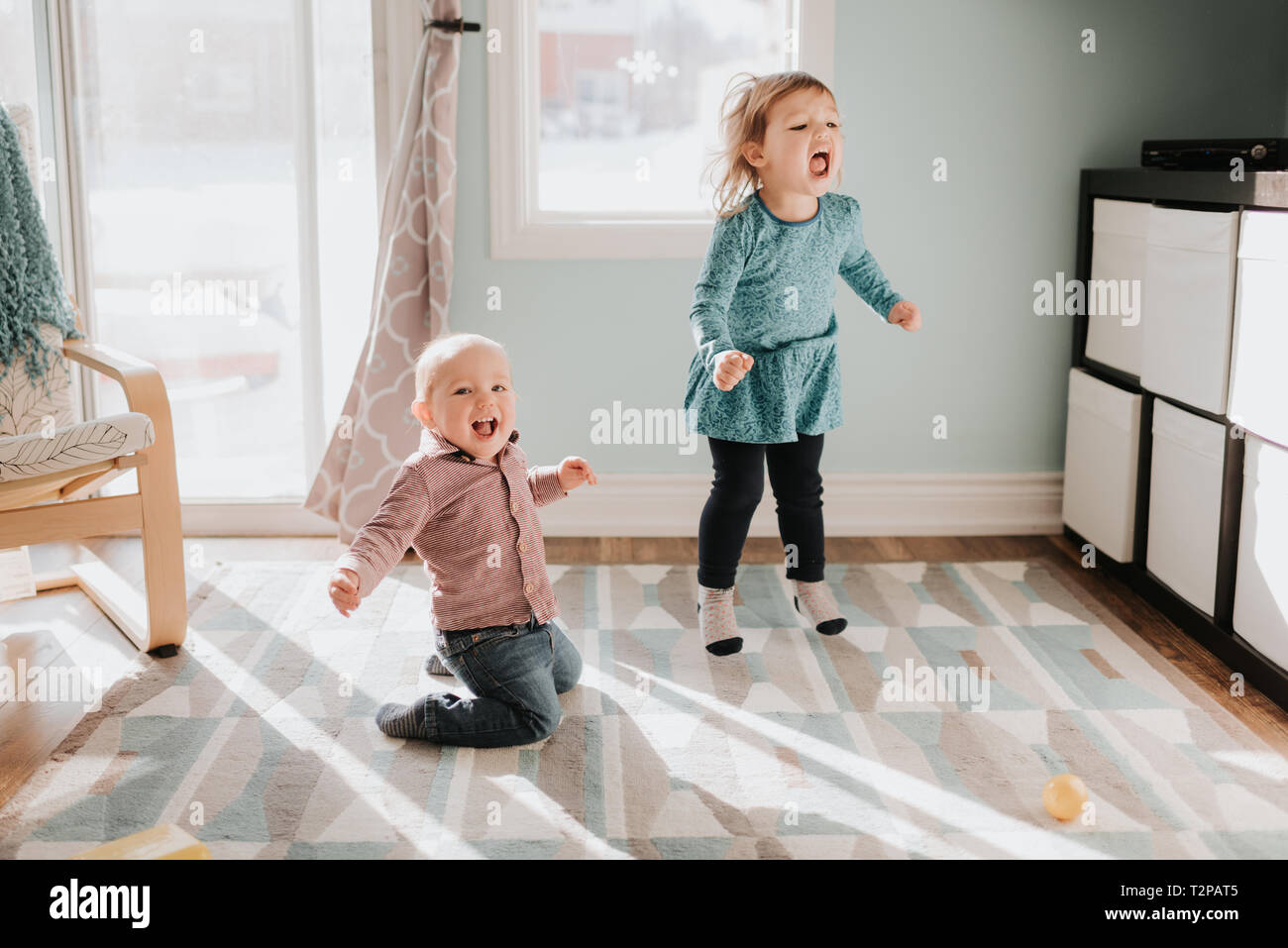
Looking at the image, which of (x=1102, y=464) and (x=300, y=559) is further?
(x=300, y=559)

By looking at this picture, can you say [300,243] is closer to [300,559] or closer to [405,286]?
[405,286]

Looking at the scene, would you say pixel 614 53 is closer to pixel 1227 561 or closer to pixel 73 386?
pixel 73 386

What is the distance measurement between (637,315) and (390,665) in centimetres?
112

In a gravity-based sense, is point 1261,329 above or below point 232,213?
below

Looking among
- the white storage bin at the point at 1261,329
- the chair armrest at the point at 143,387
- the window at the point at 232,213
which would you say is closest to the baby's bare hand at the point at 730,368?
the white storage bin at the point at 1261,329

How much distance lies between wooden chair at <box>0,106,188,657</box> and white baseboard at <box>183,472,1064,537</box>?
0.68 metres

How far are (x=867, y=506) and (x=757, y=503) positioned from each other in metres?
0.84

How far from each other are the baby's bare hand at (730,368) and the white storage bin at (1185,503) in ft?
2.83

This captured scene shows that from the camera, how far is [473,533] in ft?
6.37

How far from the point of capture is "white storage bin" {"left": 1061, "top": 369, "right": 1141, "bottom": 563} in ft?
8.41

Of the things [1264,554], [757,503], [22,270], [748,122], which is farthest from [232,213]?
[1264,554]

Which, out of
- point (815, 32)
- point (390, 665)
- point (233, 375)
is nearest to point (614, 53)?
point (815, 32)

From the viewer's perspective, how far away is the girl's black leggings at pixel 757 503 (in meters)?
2.27

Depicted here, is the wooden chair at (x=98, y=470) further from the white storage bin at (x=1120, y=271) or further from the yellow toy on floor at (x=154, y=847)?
the white storage bin at (x=1120, y=271)
